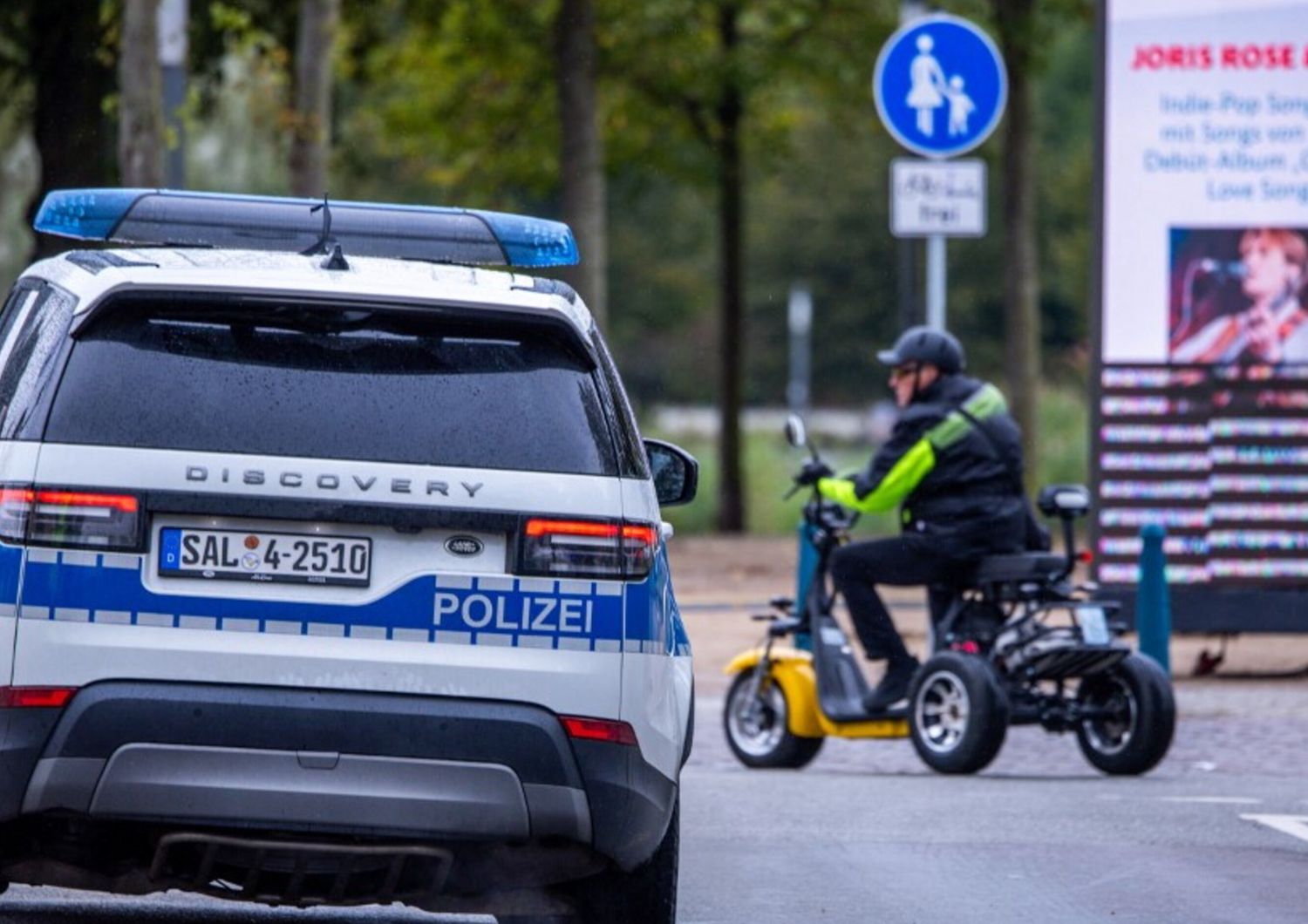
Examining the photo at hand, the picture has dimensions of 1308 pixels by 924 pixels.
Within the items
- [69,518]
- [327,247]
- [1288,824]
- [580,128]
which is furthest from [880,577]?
[580,128]

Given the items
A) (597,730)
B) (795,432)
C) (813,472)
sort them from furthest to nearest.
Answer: (813,472)
(795,432)
(597,730)

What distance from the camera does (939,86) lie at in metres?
15.2

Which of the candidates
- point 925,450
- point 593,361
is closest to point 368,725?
point 593,361

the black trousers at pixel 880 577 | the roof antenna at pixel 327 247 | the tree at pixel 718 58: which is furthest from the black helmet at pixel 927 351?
the tree at pixel 718 58

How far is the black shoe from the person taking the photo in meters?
12.0

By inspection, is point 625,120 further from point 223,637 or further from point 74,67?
point 223,637

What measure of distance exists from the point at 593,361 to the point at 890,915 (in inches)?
94.1

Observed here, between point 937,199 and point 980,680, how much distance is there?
421 cm

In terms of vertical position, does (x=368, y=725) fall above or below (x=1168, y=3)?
below

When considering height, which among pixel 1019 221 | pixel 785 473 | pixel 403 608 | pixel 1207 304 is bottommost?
pixel 785 473

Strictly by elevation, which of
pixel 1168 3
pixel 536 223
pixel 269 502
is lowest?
pixel 269 502

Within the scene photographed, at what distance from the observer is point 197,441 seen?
580cm

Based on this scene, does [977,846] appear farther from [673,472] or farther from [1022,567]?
[673,472]

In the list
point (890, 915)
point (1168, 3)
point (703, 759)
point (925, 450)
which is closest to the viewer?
point (890, 915)
